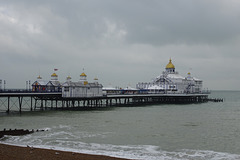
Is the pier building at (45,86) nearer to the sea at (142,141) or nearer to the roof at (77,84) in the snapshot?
the roof at (77,84)

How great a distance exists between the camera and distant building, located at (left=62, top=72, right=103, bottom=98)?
6141cm

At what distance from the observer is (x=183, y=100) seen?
9706 cm

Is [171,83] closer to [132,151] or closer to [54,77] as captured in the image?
[54,77]

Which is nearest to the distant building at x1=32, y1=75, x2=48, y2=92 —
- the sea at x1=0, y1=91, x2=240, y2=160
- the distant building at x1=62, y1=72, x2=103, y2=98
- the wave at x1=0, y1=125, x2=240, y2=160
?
the distant building at x1=62, y1=72, x2=103, y2=98

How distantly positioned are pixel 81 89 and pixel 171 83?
158 feet

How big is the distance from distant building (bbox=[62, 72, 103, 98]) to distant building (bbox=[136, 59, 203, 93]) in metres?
33.5

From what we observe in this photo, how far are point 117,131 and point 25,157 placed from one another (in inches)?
548

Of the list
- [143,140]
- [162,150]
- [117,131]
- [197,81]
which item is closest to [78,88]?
[117,131]

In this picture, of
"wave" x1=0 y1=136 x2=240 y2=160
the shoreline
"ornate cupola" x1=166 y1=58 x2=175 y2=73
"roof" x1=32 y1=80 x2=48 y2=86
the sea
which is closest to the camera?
the shoreline

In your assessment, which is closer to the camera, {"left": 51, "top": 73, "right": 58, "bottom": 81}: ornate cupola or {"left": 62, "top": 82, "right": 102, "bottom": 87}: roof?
{"left": 62, "top": 82, "right": 102, "bottom": 87}: roof

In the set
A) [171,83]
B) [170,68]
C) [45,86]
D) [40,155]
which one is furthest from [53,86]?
[170,68]

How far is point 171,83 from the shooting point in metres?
104

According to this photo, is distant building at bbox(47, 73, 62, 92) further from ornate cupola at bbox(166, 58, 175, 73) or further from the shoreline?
ornate cupola at bbox(166, 58, 175, 73)

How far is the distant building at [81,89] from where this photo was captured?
61.4m
